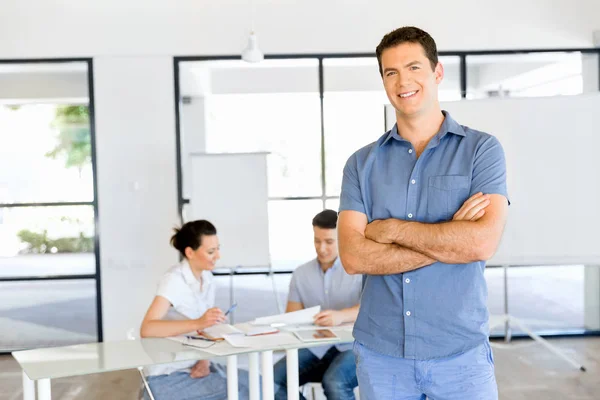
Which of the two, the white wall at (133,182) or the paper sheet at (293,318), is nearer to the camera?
the paper sheet at (293,318)

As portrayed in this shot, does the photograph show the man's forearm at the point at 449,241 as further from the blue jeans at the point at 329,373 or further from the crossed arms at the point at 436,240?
the blue jeans at the point at 329,373

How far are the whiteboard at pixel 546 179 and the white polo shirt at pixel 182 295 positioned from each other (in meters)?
2.58

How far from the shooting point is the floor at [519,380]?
15.1ft

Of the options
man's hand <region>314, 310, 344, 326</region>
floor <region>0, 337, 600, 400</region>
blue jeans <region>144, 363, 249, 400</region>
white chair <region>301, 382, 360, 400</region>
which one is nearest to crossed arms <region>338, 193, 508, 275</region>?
man's hand <region>314, 310, 344, 326</region>

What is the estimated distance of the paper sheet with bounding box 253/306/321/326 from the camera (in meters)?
3.23

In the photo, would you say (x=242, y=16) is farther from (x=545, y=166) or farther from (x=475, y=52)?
(x=545, y=166)

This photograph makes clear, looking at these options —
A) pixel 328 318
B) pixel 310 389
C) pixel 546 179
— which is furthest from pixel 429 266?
pixel 546 179

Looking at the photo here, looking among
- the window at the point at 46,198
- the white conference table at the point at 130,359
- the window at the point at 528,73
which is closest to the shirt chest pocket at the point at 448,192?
the white conference table at the point at 130,359

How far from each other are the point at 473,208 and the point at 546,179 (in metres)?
3.47

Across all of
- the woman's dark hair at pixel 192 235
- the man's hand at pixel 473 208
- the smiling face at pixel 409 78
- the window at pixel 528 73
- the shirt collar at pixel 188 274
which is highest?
the window at pixel 528 73

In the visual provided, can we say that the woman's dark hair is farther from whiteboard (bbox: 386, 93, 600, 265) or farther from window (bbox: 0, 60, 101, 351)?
window (bbox: 0, 60, 101, 351)

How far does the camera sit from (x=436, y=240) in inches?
73.2

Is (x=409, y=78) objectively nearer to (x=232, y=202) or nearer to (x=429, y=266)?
(x=429, y=266)

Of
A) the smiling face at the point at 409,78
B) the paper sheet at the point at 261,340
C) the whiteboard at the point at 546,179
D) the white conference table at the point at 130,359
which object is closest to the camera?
the smiling face at the point at 409,78
